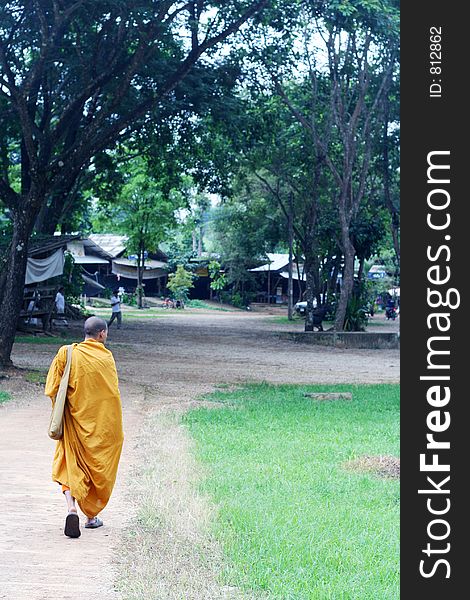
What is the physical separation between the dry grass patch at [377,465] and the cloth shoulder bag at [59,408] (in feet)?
11.2

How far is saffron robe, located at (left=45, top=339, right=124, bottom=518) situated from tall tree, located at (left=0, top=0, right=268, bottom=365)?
10.4 m

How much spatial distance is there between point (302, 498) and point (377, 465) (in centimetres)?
188

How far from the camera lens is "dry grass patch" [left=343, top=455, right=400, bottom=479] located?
9617 millimetres

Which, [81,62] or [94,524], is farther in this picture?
[81,62]

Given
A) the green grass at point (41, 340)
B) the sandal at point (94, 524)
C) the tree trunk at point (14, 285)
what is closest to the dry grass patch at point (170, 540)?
the sandal at point (94, 524)

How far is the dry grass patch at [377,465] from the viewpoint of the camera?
9.62 meters

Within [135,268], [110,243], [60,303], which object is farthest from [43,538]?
[110,243]

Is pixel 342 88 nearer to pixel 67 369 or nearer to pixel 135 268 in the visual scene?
pixel 67 369

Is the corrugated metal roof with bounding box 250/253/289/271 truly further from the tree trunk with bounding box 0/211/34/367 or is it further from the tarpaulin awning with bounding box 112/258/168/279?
the tree trunk with bounding box 0/211/34/367

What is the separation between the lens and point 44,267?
27484mm

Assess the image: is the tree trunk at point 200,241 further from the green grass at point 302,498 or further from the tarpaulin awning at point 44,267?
the green grass at point 302,498

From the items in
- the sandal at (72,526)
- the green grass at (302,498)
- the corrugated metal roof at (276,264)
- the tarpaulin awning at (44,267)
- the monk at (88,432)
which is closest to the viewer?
the green grass at (302,498)

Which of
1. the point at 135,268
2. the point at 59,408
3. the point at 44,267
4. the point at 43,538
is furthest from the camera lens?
the point at 135,268

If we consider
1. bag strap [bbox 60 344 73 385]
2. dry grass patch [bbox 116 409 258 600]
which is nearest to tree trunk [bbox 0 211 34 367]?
dry grass patch [bbox 116 409 258 600]
